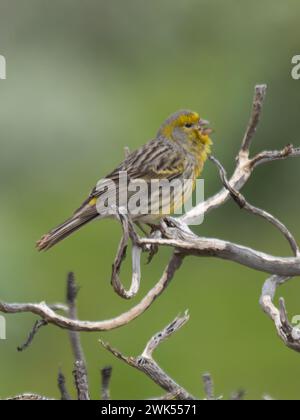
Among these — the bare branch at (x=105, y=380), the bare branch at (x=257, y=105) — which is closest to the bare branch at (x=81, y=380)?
the bare branch at (x=105, y=380)

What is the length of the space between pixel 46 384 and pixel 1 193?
1.77m

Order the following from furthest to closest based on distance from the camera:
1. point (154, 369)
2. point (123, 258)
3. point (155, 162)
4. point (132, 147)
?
point (132, 147) → point (155, 162) → point (123, 258) → point (154, 369)

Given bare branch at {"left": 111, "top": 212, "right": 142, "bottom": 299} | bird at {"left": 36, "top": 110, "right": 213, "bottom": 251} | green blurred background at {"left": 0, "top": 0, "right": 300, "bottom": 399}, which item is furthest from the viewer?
green blurred background at {"left": 0, "top": 0, "right": 300, "bottom": 399}

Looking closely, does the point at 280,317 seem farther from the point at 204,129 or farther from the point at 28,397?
the point at 204,129

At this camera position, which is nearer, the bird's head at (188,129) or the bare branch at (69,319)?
the bare branch at (69,319)

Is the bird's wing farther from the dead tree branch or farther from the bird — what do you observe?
the dead tree branch

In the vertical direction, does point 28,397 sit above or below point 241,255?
below

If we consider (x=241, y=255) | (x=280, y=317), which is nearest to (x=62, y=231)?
(x=241, y=255)

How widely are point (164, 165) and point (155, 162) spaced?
40 millimetres

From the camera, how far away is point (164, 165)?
12.1 feet

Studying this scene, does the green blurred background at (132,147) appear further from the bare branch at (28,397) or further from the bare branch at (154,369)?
the bare branch at (28,397)

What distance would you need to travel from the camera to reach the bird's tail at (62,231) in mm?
3086

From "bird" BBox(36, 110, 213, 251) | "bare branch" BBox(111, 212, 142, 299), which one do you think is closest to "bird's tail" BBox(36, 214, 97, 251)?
"bird" BBox(36, 110, 213, 251)

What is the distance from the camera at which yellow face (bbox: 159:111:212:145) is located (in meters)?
3.67
